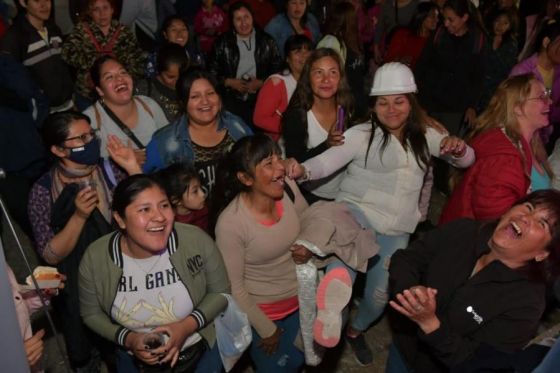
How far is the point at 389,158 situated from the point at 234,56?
2832 mm

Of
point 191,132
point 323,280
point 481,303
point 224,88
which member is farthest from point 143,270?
point 224,88

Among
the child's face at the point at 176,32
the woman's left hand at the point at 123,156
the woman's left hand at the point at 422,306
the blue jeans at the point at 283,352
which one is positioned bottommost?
the blue jeans at the point at 283,352

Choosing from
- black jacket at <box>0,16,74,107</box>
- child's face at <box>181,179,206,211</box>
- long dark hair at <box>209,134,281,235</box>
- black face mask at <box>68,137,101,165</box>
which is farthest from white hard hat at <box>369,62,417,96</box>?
black jacket at <box>0,16,74,107</box>

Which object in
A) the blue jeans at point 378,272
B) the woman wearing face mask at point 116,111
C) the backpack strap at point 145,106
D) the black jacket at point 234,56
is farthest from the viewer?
the black jacket at point 234,56

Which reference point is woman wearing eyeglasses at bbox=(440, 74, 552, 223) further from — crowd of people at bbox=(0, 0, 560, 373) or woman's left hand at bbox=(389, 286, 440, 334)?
woman's left hand at bbox=(389, 286, 440, 334)

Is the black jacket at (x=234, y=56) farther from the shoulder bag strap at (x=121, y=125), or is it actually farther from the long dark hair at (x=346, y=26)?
the shoulder bag strap at (x=121, y=125)

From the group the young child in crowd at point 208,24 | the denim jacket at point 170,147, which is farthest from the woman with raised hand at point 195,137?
the young child in crowd at point 208,24

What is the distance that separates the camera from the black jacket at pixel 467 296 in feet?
7.98

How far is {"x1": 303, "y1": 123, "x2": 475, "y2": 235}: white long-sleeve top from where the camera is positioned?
3484mm

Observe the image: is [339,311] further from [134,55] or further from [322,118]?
[134,55]

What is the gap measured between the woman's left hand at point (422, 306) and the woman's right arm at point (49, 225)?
1744 mm

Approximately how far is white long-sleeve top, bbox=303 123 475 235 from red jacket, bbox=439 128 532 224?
134 mm

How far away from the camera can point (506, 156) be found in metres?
3.27

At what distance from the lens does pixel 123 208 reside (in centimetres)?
258
